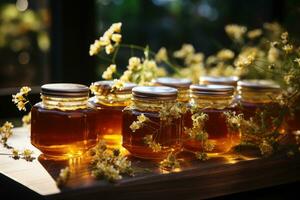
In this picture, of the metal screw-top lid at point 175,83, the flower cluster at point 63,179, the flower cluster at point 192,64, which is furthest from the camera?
the flower cluster at point 192,64

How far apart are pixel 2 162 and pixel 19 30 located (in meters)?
1.20

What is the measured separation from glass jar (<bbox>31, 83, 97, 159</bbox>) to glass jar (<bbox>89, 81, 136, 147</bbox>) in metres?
0.10

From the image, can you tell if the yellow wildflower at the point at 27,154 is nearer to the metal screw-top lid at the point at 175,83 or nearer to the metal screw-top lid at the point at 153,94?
the metal screw-top lid at the point at 153,94

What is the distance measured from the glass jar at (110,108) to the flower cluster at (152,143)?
0.49 feet

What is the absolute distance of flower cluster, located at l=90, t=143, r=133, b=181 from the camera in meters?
0.89

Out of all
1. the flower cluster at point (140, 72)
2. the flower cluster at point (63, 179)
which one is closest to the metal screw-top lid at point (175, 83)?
the flower cluster at point (140, 72)

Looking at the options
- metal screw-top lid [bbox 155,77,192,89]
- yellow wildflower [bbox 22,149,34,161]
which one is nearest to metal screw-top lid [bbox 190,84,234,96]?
metal screw-top lid [bbox 155,77,192,89]

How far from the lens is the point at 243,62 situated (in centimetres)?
113

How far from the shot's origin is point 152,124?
100cm

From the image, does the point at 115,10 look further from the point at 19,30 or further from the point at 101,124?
the point at 101,124

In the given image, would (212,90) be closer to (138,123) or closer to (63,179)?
(138,123)

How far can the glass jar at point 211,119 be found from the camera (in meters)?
1.06

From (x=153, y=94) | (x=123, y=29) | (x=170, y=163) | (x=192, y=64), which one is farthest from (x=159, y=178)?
(x=123, y=29)

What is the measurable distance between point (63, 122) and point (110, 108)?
0.55 ft
